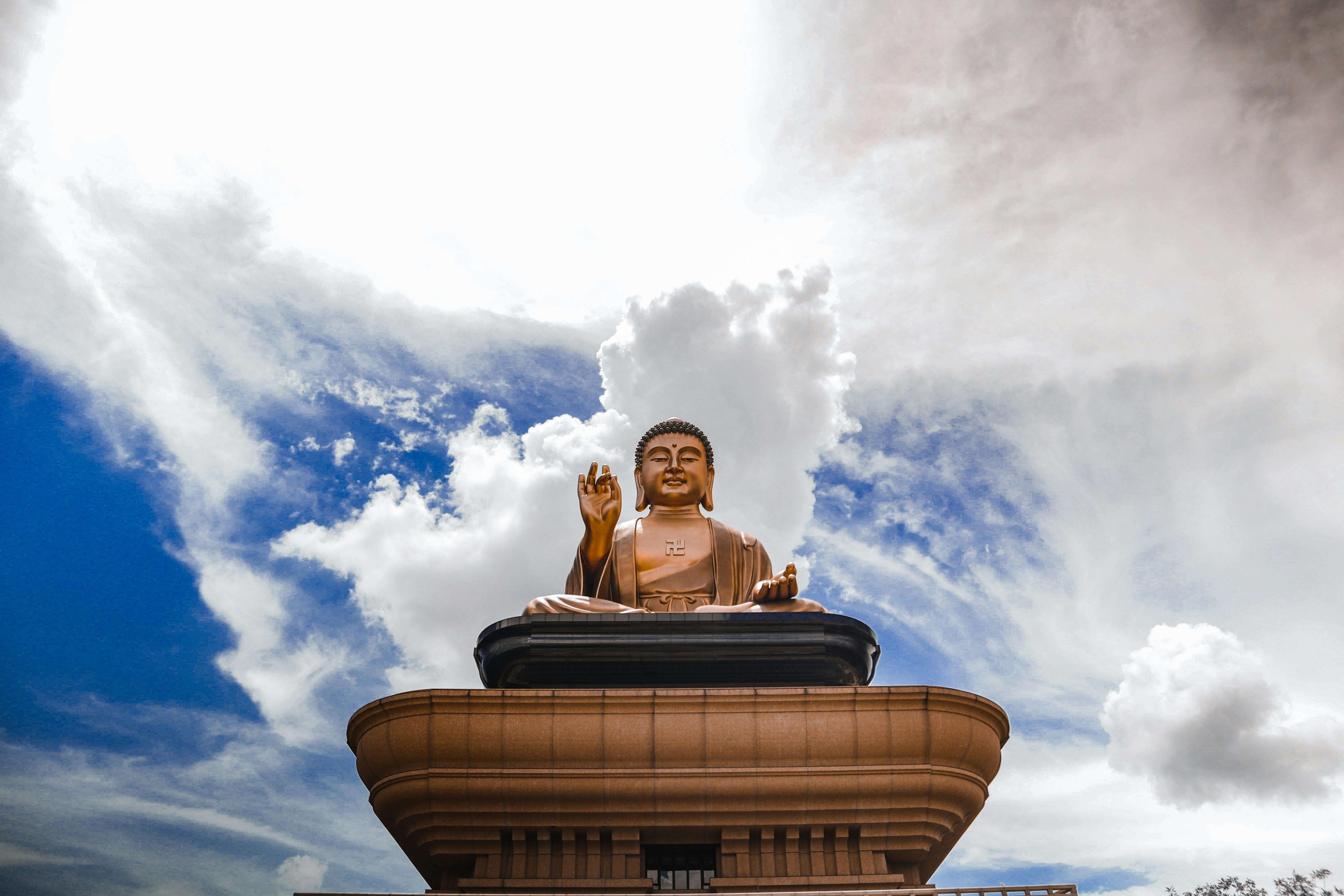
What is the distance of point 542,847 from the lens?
8016 millimetres

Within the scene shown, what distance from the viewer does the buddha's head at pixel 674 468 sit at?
12789 millimetres

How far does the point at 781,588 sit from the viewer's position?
10102 millimetres

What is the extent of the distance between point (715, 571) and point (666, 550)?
0.72 meters

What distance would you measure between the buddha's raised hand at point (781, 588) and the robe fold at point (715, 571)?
137 centimetres

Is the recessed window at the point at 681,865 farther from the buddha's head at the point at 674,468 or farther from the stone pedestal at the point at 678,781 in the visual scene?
the buddha's head at the point at 674,468

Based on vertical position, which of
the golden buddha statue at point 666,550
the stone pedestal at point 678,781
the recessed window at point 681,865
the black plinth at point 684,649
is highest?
the golden buddha statue at point 666,550

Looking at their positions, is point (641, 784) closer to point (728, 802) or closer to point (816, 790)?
point (728, 802)

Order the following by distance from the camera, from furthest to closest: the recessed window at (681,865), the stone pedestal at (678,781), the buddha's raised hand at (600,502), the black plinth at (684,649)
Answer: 1. the buddha's raised hand at (600,502)
2. the black plinth at (684,649)
3. the recessed window at (681,865)
4. the stone pedestal at (678,781)

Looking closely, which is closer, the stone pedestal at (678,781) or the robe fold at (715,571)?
the stone pedestal at (678,781)

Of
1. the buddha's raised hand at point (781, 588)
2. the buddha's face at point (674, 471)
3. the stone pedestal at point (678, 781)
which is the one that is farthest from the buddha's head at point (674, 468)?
the stone pedestal at point (678, 781)

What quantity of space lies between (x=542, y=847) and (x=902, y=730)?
10.9 ft

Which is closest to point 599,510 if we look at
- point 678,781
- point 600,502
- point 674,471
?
point 600,502

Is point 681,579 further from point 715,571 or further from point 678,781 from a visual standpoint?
point 678,781

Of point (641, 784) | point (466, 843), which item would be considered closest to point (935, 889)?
point (641, 784)
